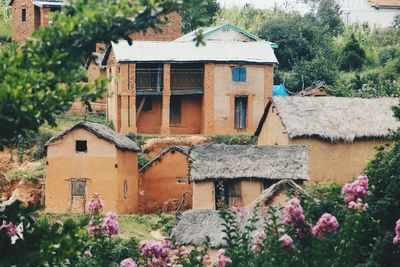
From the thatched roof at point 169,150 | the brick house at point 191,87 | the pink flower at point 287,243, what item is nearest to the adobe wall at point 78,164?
the thatched roof at point 169,150

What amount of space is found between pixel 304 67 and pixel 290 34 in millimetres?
4113

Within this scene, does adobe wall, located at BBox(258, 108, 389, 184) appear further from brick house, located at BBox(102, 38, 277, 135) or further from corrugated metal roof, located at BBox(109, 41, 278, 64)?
corrugated metal roof, located at BBox(109, 41, 278, 64)

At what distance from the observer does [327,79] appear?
150 ft

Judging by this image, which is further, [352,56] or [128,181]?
[352,56]

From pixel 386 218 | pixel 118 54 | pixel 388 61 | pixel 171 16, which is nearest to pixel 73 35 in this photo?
pixel 386 218

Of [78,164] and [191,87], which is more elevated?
[191,87]

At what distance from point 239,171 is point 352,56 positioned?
20235 mm

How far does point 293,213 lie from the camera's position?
389 inches

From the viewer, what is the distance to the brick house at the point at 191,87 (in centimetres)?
3928

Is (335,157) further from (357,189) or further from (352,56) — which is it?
(357,189)

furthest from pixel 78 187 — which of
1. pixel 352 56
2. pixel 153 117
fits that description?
pixel 352 56

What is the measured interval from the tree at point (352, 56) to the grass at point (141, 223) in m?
20.6

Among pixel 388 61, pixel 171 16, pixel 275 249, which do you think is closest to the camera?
pixel 275 249

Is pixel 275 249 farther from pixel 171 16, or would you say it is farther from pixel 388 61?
pixel 388 61
